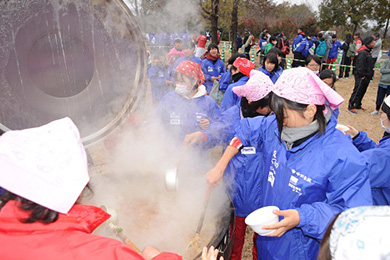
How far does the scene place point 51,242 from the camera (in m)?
0.95

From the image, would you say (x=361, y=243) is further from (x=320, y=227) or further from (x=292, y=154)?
(x=292, y=154)

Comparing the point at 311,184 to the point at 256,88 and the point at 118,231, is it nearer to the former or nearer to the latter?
the point at 256,88

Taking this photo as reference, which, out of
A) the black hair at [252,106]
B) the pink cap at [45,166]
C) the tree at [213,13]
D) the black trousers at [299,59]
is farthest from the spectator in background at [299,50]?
the pink cap at [45,166]

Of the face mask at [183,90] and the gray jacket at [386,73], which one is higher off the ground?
the face mask at [183,90]

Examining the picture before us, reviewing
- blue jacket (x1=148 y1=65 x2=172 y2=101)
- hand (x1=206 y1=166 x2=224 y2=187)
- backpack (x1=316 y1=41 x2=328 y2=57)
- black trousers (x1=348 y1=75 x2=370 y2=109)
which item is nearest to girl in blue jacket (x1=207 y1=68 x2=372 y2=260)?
hand (x1=206 y1=166 x2=224 y2=187)

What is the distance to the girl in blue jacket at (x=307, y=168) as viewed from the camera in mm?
1490

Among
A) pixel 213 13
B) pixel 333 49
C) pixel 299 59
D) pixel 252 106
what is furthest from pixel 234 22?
pixel 252 106

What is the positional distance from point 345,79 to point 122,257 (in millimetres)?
14324

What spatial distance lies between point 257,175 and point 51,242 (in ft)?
6.28

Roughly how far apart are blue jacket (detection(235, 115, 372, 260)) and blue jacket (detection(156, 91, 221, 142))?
48.7 inches

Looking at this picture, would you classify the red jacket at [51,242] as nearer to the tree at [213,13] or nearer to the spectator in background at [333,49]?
the tree at [213,13]

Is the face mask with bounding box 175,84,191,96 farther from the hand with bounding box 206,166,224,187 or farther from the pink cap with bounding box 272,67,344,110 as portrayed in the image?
the pink cap with bounding box 272,67,344,110

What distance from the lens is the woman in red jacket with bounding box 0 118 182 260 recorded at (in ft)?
2.92

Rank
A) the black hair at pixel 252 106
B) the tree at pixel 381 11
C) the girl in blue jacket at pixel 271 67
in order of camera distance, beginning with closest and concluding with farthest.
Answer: the black hair at pixel 252 106 → the girl in blue jacket at pixel 271 67 → the tree at pixel 381 11
